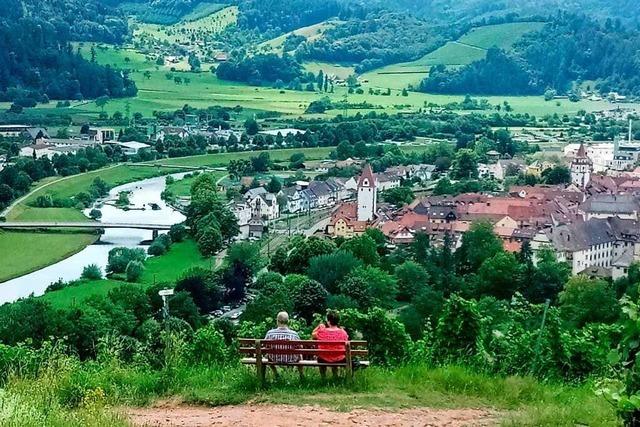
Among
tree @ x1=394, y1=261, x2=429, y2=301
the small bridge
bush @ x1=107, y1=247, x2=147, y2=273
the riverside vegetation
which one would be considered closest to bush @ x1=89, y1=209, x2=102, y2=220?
the small bridge

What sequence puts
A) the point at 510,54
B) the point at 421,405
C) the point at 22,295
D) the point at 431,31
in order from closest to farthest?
the point at 421,405 < the point at 22,295 < the point at 510,54 < the point at 431,31

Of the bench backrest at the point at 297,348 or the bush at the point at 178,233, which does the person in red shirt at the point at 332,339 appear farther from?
the bush at the point at 178,233

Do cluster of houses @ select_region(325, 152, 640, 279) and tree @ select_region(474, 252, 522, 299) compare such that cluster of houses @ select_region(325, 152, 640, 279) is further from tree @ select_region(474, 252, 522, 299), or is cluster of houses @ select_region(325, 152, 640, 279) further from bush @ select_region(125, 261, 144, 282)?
bush @ select_region(125, 261, 144, 282)

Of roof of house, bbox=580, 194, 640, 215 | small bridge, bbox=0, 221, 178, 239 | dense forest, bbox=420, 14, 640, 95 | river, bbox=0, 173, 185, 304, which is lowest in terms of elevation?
river, bbox=0, 173, 185, 304

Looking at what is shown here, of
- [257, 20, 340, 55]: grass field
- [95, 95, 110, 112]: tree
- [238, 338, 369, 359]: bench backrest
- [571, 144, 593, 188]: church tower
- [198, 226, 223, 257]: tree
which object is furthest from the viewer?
[257, 20, 340, 55]: grass field

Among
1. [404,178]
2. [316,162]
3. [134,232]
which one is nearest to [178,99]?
[316,162]

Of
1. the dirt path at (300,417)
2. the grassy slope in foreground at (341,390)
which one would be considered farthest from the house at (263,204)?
the dirt path at (300,417)

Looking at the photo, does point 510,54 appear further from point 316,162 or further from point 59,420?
point 59,420

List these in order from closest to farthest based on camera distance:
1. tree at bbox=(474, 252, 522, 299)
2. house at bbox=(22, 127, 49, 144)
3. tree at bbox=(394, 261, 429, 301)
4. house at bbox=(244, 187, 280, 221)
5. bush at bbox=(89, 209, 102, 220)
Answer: tree at bbox=(474, 252, 522, 299), tree at bbox=(394, 261, 429, 301), bush at bbox=(89, 209, 102, 220), house at bbox=(244, 187, 280, 221), house at bbox=(22, 127, 49, 144)
